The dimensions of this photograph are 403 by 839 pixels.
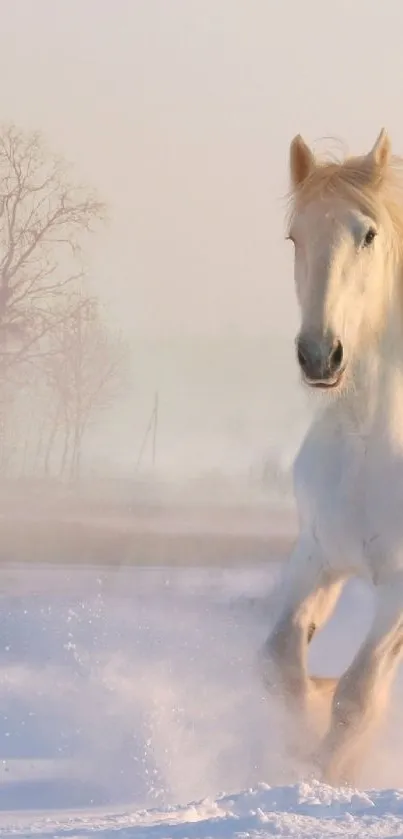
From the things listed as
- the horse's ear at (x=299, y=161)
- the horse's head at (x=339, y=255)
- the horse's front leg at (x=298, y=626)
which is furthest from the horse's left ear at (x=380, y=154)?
the horse's front leg at (x=298, y=626)

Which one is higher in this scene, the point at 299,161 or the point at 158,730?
the point at 299,161

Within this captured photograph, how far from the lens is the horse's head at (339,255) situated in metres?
3.99

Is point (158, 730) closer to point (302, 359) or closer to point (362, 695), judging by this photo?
point (362, 695)

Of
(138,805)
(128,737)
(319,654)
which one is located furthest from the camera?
(319,654)

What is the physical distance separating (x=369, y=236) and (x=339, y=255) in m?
0.20

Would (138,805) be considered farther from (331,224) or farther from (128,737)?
(331,224)

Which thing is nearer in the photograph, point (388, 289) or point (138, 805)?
point (138, 805)

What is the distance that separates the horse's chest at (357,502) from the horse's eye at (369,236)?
0.65 m

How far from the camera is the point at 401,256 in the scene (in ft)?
14.9

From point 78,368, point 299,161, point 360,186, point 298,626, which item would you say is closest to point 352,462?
point 298,626

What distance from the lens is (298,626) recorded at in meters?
4.48

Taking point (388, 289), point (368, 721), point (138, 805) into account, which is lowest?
point (138, 805)

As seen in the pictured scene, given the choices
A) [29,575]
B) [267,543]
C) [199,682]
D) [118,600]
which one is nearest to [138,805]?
[199,682]

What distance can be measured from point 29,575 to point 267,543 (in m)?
2.92
